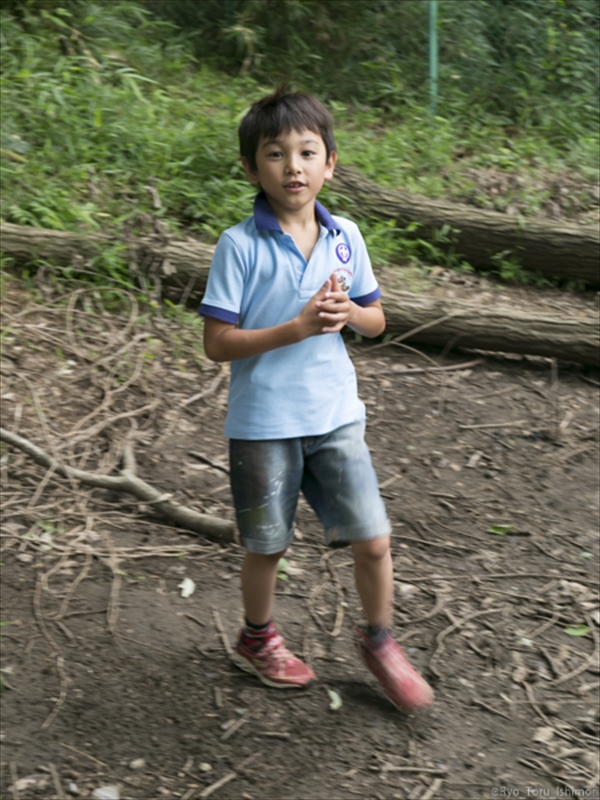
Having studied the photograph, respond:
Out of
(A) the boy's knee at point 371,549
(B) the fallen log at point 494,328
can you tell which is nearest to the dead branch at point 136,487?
(A) the boy's knee at point 371,549

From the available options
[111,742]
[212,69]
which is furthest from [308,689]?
[212,69]

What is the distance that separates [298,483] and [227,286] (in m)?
0.59

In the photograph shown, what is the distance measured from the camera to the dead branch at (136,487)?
3.53m

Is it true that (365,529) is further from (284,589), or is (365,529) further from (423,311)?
(423,311)

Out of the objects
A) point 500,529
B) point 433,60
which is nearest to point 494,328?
point 500,529

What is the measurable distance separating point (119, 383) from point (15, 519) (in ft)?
3.51

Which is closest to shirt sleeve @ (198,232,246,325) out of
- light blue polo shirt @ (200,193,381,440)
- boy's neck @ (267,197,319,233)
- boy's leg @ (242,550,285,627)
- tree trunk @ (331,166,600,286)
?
light blue polo shirt @ (200,193,381,440)

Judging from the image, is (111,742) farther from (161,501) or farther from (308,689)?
(161,501)

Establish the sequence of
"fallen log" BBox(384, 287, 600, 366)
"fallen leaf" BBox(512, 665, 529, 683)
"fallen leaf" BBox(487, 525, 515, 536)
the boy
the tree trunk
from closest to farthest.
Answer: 1. the boy
2. "fallen leaf" BBox(512, 665, 529, 683)
3. "fallen leaf" BBox(487, 525, 515, 536)
4. "fallen log" BBox(384, 287, 600, 366)
5. the tree trunk

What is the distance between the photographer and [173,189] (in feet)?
18.9

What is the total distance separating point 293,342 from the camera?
7.68 ft

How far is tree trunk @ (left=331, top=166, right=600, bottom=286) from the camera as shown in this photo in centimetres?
564

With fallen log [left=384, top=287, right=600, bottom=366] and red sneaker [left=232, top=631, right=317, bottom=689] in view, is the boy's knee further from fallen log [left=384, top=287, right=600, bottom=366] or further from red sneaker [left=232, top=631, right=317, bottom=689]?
fallen log [left=384, top=287, right=600, bottom=366]

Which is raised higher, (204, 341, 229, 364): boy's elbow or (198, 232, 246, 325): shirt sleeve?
(198, 232, 246, 325): shirt sleeve
